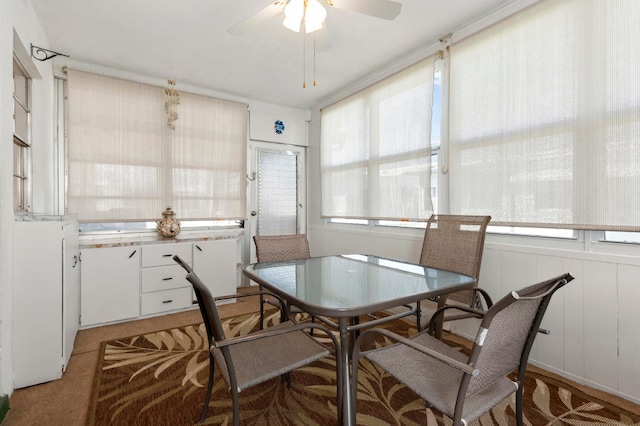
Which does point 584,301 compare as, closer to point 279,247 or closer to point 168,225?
point 279,247

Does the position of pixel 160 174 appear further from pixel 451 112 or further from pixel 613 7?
pixel 613 7

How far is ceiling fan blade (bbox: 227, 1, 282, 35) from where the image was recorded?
1865 mm

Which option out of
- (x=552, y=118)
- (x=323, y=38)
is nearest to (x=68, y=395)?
(x=323, y=38)

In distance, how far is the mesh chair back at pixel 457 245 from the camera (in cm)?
214

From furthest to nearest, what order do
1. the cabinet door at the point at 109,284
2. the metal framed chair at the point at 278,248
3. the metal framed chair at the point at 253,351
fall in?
the cabinet door at the point at 109,284, the metal framed chair at the point at 278,248, the metal framed chair at the point at 253,351

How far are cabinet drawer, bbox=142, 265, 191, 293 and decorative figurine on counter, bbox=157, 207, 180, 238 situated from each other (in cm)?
41

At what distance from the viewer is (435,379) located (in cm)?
128

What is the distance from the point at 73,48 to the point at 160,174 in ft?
4.66

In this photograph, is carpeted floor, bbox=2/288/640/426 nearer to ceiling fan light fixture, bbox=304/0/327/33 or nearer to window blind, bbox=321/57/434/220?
window blind, bbox=321/57/434/220

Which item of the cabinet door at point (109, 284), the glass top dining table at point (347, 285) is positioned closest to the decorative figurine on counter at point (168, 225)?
the cabinet door at point (109, 284)

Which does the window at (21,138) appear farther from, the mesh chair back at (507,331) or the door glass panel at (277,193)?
the mesh chair back at (507,331)

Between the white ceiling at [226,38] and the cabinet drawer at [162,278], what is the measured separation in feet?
7.23

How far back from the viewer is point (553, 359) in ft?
7.03

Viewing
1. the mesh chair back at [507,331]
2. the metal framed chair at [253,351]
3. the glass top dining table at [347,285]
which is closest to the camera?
the mesh chair back at [507,331]
